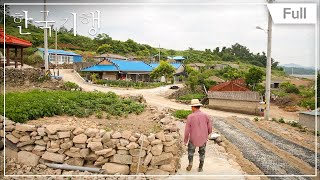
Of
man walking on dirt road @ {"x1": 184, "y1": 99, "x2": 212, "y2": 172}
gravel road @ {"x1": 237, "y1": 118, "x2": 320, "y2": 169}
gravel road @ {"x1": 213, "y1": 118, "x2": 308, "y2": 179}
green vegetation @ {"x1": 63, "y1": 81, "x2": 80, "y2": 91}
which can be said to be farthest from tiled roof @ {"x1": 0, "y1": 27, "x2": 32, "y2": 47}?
gravel road @ {"x1": 237, "y1": 118, "x2": 320, "y2": 169}

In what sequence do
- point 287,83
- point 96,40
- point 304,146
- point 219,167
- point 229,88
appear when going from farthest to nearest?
point 287,83
point 229,88
point 96,40
point 304,146
point 219,167

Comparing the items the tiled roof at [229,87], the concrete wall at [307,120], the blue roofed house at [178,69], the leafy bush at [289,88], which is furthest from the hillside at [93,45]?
the leafy bush at [289,88]

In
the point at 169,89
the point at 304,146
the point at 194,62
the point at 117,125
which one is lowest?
the point at 304,146

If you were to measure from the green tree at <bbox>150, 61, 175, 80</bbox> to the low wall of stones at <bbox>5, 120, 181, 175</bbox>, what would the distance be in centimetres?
390

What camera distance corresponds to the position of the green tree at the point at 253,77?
14.4m

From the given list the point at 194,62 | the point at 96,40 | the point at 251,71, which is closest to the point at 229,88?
the point at 251,71

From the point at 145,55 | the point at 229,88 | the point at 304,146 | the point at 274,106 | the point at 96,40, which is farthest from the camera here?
the point at 274,106

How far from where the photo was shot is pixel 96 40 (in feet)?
28.4

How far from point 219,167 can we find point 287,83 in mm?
13732

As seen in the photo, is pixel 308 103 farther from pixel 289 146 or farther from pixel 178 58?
pixel 289 146

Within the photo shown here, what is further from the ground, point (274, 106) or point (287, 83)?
point (287, 83)

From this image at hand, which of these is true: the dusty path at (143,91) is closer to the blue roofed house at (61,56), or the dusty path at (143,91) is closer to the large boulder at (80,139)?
the blue roofed house at (61,56)

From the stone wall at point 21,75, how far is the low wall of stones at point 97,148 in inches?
87.9

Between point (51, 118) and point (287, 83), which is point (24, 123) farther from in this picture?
point (287, 83)
